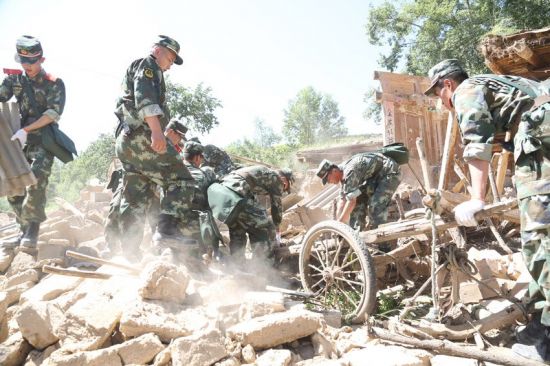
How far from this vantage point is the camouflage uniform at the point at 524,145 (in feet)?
6.61

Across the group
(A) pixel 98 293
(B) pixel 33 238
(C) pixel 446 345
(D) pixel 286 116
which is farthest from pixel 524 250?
(D) pixel 286 116

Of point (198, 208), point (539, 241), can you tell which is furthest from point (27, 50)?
point (539, 241)

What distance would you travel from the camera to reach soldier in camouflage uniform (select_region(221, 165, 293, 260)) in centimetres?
411

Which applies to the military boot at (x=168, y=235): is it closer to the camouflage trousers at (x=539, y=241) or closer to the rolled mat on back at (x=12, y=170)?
the rolled mat on back at (x=12, y=170)

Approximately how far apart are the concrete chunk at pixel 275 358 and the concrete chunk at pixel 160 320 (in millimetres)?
479

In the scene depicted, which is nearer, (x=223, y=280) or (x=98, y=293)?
(x=98, y=293)

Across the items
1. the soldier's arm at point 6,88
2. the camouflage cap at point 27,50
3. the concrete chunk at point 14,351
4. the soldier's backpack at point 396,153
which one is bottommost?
the concrete chunk at point 14,351

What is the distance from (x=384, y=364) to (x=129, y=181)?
3.03 metres

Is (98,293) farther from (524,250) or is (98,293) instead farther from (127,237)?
(524,250)

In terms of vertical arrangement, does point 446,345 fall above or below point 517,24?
below

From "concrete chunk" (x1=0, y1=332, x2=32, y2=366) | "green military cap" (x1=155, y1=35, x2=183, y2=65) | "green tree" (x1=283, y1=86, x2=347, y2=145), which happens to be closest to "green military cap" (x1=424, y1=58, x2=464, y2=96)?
"green military cap" (x1=155, y1=35, x2=183, y2=65)

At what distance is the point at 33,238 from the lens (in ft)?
14.1

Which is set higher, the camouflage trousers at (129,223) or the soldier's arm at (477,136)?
the soldier's arm at (477,136)

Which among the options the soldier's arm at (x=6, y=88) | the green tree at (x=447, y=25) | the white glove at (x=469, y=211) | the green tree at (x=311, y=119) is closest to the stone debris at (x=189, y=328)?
the white glove at (x=469, y=211)
